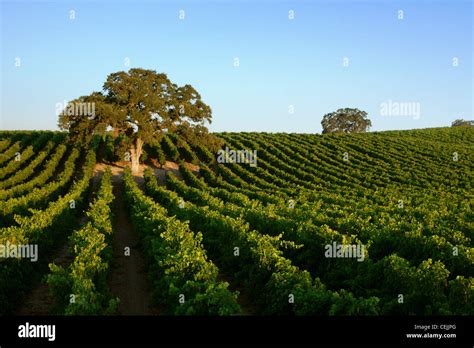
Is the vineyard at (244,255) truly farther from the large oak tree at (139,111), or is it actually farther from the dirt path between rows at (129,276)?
the large oak tree at (139,111)

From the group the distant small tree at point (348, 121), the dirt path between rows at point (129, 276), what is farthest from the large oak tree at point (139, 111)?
the distant small tree at point (348, 121)

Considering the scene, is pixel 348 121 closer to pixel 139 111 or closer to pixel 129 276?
pixel 139 111

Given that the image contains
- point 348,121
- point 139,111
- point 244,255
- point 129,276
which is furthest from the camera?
point 348,121

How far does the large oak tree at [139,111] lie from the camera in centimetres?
4241

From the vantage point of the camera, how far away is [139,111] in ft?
147

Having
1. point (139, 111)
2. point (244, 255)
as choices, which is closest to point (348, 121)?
point (139, 111)

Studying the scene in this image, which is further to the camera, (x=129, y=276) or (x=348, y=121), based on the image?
(x=348, y=121)

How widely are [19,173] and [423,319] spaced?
39.8 m

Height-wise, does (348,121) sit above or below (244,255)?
above

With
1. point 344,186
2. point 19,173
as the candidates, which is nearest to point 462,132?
point 344,186

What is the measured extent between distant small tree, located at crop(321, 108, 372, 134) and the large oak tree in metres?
91.2

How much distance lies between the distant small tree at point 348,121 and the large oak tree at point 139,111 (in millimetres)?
91196

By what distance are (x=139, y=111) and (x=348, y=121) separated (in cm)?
9873

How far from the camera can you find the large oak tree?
4241 centimetres
